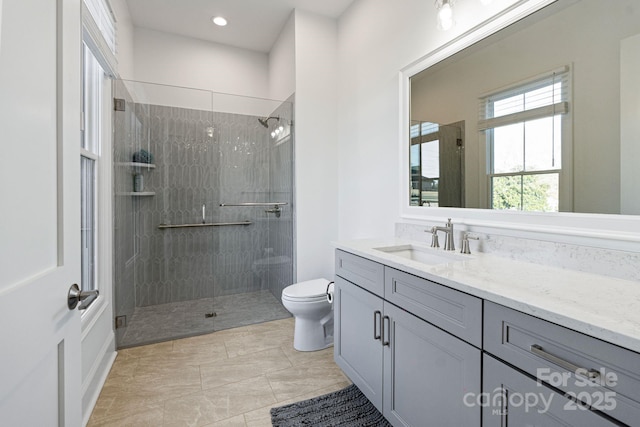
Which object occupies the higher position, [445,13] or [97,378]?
[445,13]

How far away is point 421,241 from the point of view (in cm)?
195

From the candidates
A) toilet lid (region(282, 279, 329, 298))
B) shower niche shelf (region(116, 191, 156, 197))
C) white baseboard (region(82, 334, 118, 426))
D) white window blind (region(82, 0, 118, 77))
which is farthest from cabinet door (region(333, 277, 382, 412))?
white window blind (region(82, 0, 118, 77))

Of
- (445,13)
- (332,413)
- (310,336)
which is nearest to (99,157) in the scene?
(310,336)

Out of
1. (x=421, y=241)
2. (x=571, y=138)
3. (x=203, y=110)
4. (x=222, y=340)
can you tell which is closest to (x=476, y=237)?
(x=421, y=241)

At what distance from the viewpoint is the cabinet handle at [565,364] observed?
2.32 feet

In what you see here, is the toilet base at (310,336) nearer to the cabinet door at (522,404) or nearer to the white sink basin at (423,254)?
the white sink basin at (423,254)

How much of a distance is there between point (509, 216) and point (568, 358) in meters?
0.85

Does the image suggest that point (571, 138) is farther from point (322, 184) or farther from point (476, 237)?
point (322, 184)

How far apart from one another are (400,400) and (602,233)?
1.08 m

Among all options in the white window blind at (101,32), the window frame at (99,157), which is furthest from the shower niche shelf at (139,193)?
the white window blind at (101,32)

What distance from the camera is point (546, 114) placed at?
4.28 feet

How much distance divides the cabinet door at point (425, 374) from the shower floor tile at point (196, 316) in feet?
5.76

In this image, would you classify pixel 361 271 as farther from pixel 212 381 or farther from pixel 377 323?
pixel 212 381

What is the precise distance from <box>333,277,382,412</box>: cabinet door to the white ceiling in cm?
258
